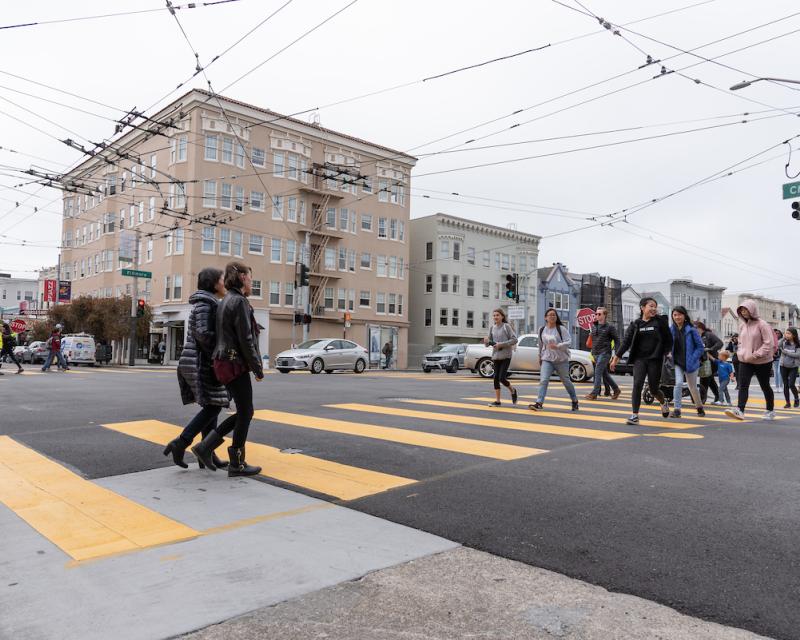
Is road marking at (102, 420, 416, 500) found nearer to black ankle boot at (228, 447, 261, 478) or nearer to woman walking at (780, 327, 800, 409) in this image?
black ankle boot at (228, 447, 261, 478)

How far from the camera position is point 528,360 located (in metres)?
22.3

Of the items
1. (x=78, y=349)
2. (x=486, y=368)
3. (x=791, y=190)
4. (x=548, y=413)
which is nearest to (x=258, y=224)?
(x=78, y=349)

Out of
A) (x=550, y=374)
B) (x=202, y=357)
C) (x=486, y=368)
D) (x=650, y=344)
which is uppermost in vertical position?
(x=650, y=344)

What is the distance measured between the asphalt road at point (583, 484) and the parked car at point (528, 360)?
12.0 meters

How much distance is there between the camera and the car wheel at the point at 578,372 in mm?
21734

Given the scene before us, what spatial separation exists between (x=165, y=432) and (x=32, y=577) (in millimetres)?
4386

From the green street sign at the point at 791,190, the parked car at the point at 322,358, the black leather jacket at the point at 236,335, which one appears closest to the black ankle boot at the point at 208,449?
the black leather jacket at the point at 236,335

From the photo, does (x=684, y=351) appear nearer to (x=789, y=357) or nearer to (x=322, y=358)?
(x=789, y=357)

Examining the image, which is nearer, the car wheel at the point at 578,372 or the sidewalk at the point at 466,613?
the sidewalk at the point at 466,613

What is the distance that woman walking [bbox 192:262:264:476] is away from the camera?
192 inches

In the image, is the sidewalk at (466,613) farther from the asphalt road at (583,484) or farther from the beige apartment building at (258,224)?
the beige apartment building at (258,224)

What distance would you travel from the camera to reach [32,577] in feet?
9.85

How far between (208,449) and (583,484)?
120 inches

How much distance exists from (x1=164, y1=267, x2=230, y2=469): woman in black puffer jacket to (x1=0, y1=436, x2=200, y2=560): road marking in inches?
32.2
